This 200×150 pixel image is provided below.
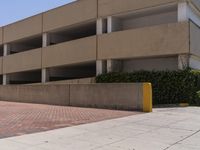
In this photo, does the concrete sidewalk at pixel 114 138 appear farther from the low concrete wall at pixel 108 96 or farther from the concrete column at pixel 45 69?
the concrete column at pixel 45 69

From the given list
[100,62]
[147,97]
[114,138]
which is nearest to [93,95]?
[147,97]

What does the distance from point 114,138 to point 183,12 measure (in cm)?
1659

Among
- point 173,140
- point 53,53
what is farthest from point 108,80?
point 173,140

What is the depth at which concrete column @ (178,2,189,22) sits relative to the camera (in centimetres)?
2430

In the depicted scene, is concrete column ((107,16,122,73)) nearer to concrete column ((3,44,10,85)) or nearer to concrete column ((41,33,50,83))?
concrete column ((41,33,50,83))

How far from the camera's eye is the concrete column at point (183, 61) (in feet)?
78.7

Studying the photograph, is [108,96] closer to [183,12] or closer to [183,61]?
[183,61]

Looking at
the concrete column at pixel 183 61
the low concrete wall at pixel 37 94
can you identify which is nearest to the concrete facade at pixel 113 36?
the concrete column at pixel 183 61

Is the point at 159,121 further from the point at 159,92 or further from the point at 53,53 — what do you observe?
the point at 53,53

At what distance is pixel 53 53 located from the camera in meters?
35.0

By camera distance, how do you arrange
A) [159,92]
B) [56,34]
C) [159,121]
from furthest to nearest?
1. [56,34]
2. [159,92]
3. [159,121]

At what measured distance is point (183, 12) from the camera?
24.4 meters

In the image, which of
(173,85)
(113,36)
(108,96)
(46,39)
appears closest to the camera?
(108,96)

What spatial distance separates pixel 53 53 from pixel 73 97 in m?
13.1
